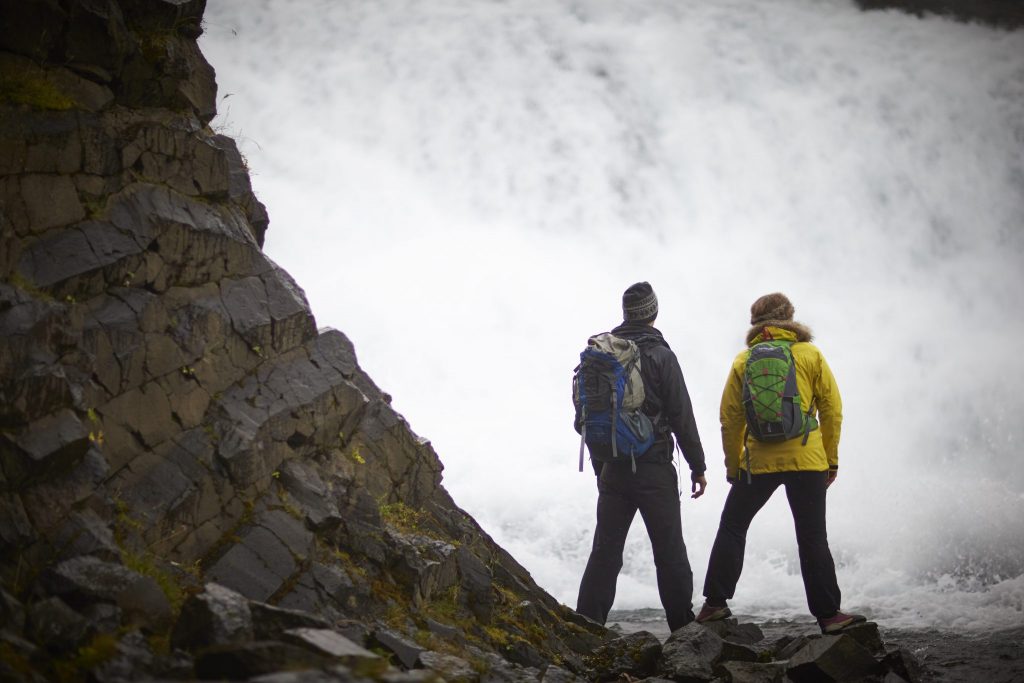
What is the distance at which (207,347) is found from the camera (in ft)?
27.2

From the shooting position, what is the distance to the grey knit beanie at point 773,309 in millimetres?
10102

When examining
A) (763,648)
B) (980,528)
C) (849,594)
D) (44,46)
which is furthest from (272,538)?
(980,528)

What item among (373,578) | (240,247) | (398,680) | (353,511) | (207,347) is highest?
(240,247)

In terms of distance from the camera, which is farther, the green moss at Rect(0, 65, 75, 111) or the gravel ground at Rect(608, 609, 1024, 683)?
the gravel ground at Rect(608, 609, 1024, 683)

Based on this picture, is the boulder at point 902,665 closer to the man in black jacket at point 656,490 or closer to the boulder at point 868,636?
the boulder at point 868,636

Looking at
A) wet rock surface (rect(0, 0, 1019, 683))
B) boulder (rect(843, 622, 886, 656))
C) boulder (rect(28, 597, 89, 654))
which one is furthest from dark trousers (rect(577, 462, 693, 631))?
boulder (rect(28, 597, 89, 654))

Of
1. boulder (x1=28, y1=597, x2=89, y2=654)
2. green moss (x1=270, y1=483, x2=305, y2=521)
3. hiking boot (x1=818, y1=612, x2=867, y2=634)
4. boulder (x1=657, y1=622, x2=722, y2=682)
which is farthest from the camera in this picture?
hiking boot (x1=818, y1=612, x2=867, y2=634)

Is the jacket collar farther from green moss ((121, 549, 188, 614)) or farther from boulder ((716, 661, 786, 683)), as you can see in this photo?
green moss ((121, 549, 188, 614))

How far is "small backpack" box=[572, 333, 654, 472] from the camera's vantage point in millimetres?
9805

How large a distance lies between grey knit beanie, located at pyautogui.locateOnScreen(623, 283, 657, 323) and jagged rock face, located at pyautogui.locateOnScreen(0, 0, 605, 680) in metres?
3.40

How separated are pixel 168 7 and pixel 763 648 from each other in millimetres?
10644

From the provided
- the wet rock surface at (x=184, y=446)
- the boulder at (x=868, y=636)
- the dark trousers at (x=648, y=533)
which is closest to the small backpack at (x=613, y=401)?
the dark trousers at (x=648, y=533)

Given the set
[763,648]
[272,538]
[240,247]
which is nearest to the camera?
[272,538]

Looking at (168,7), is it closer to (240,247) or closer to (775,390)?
(240,247)
